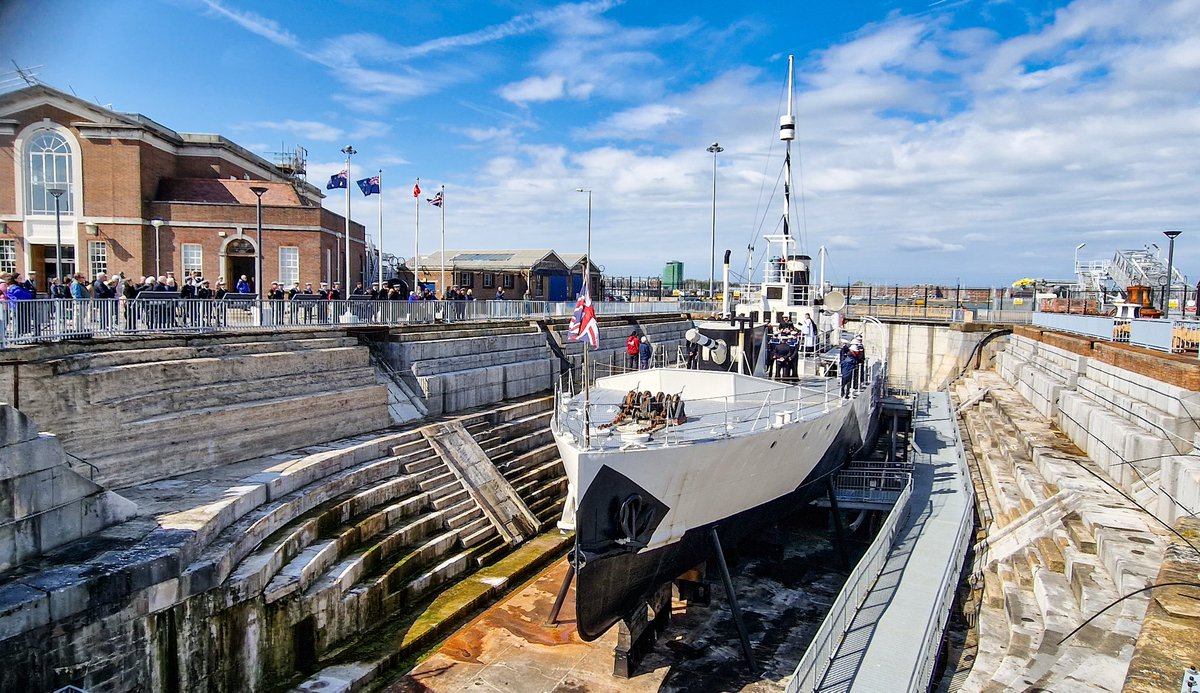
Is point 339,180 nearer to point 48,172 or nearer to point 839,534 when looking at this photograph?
point 48,172

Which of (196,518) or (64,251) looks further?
(64,251)

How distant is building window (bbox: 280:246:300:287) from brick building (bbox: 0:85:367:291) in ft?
0.14

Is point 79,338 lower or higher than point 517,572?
higher

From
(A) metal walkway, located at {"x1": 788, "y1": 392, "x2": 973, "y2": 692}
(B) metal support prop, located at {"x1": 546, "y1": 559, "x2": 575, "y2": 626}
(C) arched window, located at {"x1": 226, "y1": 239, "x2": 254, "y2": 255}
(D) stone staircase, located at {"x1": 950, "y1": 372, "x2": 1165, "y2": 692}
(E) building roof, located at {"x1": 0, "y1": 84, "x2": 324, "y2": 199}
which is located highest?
(E) building roof, located at {"x1": 0, "y1": 84, "x2": 324, "y2": 199}

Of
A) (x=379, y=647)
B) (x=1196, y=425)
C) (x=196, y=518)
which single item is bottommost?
(x=379, y=647)

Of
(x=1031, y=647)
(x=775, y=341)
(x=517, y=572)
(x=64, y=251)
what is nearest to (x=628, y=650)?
(x=517, y=572)

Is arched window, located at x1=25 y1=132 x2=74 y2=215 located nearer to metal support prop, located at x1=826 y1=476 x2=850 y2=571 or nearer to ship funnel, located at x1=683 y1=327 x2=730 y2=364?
ship funnel, located at x1=683 y1=327 x2=730 y2=364

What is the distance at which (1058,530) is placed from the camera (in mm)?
11070

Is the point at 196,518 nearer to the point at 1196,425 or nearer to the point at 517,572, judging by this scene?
the point at 517,572

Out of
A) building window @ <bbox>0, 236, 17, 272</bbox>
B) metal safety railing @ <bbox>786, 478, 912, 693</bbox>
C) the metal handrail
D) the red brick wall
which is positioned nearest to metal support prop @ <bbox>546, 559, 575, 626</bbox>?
metal safety railing @ <bbox>786, 478, 912, 693</bbox>

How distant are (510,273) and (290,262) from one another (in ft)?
51.3

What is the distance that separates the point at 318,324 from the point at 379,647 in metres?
9.52

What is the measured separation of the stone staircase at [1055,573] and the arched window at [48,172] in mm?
33038

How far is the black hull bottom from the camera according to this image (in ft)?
34.2
